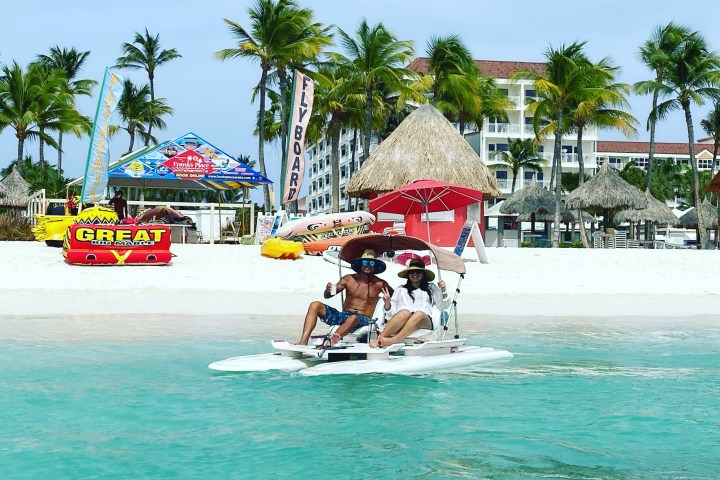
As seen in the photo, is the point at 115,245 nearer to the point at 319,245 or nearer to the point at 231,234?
the point at 319,245

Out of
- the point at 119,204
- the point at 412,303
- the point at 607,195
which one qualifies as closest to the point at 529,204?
the point at 607,195

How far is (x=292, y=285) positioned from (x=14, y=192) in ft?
84.4

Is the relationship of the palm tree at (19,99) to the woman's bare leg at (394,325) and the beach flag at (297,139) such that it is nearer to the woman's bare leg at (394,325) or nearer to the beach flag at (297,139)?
the beach flag at (297,139)

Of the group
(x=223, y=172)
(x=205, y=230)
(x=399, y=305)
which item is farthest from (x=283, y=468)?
(x=205, y=230)

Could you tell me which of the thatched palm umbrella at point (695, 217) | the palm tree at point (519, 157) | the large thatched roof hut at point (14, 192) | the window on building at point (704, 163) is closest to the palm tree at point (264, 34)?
the large thatched roof hut at point (14, 192)

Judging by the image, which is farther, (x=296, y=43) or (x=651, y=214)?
(x=651, y=214)

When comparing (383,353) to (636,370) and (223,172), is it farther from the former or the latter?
(223,172)

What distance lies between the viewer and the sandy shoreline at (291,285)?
16.4 metres

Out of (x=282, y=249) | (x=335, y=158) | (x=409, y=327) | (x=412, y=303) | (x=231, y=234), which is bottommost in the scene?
(x=409, y=327)

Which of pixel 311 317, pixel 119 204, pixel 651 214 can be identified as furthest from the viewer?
pixel 651 214

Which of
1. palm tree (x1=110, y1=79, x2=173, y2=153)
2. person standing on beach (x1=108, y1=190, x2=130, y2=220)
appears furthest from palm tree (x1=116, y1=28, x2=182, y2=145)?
person standing on beach (x1=108, y1=190, x2=130, y2=220)

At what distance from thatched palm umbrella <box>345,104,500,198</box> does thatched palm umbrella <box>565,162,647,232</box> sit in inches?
390

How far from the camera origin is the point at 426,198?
807 inches

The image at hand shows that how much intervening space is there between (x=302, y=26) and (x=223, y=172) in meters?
13.1
